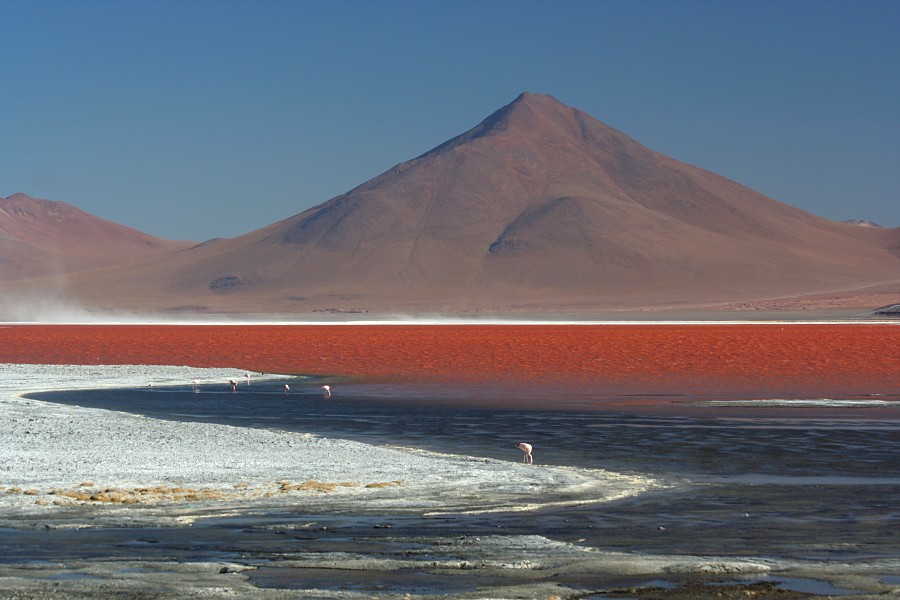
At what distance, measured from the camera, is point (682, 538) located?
11555 mm

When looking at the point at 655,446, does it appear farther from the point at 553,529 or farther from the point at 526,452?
the point at 553,529

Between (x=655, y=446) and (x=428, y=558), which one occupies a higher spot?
(x=655, y=446)

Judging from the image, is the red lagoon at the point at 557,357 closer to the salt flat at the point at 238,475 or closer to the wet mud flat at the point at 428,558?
the salt flat at the point at 238,475

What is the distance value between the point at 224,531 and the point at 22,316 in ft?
499

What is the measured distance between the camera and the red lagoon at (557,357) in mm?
35875

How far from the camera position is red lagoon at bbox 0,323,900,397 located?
1412 inches

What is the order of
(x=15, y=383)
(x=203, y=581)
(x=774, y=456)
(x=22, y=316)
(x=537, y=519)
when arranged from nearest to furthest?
(x=203, y=581) → (x=537, y=519) → (x=774, y=456) → (x=15, y=383) → (x=22, y=316)

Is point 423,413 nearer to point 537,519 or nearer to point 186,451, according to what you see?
point 186,451

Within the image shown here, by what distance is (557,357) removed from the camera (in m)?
47.0

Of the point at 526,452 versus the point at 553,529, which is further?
the point at 526,452

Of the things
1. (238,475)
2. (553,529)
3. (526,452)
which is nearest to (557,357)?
(526,452)

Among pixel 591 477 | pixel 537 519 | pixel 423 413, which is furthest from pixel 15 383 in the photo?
pixel 537 519

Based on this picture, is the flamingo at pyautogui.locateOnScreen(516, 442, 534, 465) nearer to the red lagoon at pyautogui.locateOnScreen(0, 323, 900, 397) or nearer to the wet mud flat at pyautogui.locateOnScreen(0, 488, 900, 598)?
the wet mud flat at pyautogui.locateOnScreen(0, 488, 900, 598)

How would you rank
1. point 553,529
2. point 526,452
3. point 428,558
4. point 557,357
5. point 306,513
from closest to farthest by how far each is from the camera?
1. point 428,558
2. point 553,529
3. point 306,513
4. point 526,452
5. point 557,357
